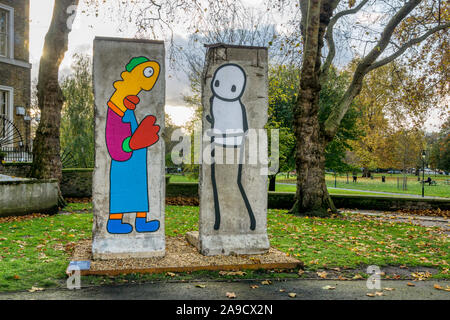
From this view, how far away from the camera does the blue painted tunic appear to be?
261 inches

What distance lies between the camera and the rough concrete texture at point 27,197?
460 inches

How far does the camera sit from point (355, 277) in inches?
237

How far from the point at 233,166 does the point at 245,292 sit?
244 cm

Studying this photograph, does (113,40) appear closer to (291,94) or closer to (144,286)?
(144,286)

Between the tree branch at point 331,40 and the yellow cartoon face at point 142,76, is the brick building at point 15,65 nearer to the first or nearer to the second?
the tree branch at point 331,40

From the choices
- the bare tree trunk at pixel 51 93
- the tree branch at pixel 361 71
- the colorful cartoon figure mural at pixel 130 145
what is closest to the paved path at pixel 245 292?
the colorful cartoon figure mural at pixel 130 145

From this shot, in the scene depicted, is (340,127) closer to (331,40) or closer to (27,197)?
(331,40)

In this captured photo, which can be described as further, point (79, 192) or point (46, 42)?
point (79, 192)

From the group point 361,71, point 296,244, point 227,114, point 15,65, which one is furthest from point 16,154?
point 227,114

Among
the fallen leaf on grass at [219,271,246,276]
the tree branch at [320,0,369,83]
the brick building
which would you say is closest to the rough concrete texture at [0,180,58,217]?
the fallen leaf on grass at [219,271,246,276]

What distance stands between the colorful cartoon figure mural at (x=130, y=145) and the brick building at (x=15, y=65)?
723 inches

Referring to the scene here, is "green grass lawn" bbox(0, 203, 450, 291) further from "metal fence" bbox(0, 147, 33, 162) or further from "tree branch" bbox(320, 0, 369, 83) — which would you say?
"metal fence" bbox(0, 147, 33, 162)

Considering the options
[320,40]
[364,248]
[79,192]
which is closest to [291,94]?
[320,40]

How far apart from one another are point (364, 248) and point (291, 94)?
2064 cm
